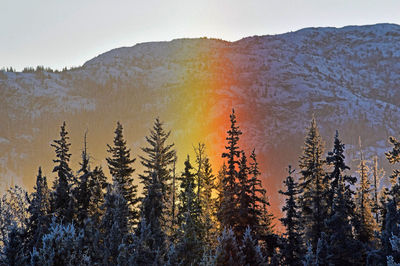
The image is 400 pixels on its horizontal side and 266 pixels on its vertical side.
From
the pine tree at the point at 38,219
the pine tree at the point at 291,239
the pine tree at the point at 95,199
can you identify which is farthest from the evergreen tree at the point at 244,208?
the pine tree at the point at 38,219

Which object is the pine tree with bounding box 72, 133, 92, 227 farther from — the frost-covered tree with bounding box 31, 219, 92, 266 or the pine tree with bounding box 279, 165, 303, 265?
the frost-covered tree with bounding box 31, 219, 92, 266

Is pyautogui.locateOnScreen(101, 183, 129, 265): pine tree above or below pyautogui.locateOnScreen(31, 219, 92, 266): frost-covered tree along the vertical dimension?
below

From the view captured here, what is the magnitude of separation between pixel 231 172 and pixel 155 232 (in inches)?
310

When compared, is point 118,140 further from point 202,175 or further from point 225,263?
point 225,263

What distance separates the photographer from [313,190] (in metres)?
33.9

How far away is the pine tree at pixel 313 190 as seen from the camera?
32.9 metres

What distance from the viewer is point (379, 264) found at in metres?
26.4

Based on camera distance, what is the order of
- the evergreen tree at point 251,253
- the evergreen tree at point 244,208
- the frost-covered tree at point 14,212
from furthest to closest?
the frost-covered tree at point 14,212, the evergreen tree at point 244,208, the evergreen tree at point 251,253

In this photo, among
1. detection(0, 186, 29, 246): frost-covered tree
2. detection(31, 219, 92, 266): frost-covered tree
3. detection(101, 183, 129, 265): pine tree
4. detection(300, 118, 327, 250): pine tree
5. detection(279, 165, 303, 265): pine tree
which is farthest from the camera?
detection(0, 186, 29, 246): frost-covered tree

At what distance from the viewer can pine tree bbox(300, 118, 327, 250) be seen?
108 ft

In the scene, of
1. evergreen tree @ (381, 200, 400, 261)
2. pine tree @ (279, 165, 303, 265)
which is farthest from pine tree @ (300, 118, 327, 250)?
evergreen tree @ (381, 200, 400, 261)

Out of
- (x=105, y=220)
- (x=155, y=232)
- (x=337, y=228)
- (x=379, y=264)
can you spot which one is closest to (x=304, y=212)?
(x=337, y=228)

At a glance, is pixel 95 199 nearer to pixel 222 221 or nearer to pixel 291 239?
pixel 222 221

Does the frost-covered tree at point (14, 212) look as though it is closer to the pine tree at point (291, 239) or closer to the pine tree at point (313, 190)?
the pine tree at point (291, 239)
